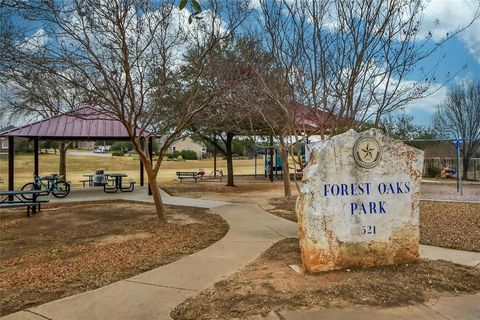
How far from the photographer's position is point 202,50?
404 inches

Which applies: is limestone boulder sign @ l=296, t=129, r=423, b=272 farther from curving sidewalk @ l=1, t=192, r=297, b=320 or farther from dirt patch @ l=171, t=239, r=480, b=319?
curving sidewalk @ l=1, t=192, r=297, b=320

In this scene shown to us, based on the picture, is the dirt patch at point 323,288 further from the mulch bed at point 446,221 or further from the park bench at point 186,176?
the park bench at point 186,176

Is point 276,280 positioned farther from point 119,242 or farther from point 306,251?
point 119,242

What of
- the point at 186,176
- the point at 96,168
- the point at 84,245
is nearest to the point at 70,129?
the point at 186,176

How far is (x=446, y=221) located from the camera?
10047 millimetres

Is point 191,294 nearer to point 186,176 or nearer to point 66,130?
point 66,130

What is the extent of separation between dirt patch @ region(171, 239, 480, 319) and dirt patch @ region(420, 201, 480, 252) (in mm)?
1807

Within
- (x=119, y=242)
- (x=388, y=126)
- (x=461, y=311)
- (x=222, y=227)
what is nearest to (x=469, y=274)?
(x=461, y=311)

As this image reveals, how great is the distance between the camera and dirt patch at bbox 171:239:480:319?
176 inches

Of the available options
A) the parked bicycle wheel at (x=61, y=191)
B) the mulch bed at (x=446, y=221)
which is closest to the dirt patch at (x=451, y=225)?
the mulch bed at (x=446, y=221)

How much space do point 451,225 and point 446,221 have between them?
54 centimetres

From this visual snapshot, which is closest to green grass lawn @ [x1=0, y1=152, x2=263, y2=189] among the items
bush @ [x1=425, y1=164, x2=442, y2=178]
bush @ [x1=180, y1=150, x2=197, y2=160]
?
bush @ [x1=425, y1=164, x2=442, y2=178]

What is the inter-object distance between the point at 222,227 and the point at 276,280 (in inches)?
183

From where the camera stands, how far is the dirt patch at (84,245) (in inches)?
219
